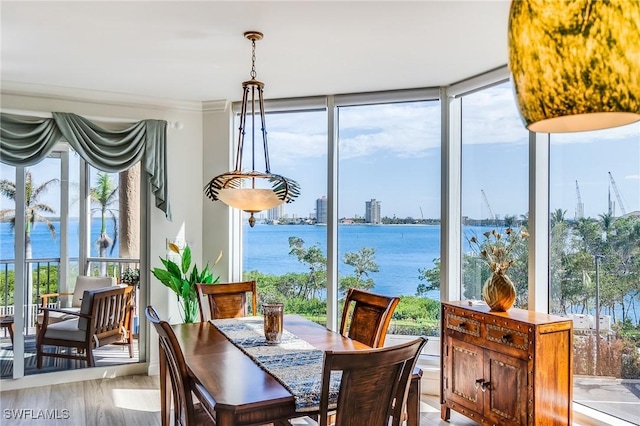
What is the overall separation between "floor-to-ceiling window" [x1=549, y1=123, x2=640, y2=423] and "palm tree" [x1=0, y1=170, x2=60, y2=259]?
4221 mm

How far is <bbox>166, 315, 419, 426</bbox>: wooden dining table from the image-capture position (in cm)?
183

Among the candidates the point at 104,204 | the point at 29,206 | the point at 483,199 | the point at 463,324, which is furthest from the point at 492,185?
the point at 29,206

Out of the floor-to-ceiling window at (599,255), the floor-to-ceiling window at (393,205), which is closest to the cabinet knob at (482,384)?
the floor-to-ceiling window at (599,255)

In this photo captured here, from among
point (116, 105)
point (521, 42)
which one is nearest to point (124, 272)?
point (116, 105)

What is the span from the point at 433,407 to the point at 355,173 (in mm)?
2084

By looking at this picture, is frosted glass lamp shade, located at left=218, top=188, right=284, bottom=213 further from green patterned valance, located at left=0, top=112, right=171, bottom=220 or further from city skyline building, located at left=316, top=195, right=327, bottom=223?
green patterned valance, located at left=0, top=112, right=171, bottom=220

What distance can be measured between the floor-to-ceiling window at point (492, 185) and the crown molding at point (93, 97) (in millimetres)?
2614

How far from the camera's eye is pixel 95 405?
3838 mm

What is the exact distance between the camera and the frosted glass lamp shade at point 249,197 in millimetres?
2617

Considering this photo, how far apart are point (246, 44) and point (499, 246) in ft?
7.81

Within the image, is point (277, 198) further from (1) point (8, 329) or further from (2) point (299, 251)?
(1) point (8, 329)

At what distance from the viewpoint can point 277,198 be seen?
271 centimetres

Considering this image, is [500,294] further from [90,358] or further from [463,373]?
[90,358]

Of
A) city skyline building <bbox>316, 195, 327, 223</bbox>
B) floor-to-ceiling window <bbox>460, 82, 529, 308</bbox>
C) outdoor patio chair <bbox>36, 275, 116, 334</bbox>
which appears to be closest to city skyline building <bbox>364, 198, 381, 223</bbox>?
city skyline building <bbox>316, 195, 327, 223</bbox>
